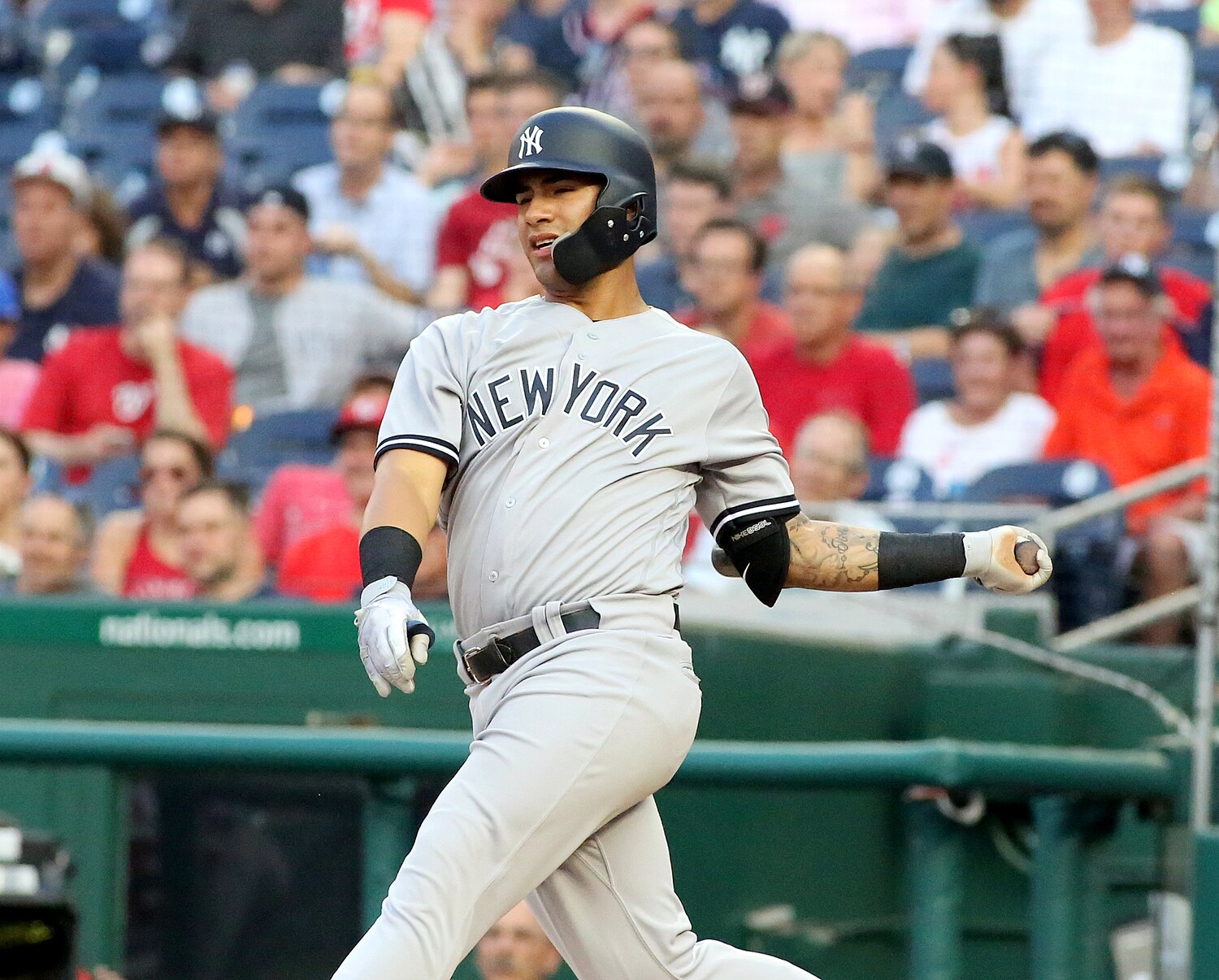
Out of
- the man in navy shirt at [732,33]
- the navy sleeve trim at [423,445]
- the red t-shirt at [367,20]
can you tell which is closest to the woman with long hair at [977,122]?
the man in navy shirt at [732,33]

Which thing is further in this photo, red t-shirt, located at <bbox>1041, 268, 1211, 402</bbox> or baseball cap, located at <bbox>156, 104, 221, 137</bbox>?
baseball cap, located at <bbox>156, 104, 221, 137</bbox>

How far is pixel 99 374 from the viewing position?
7.23 metres

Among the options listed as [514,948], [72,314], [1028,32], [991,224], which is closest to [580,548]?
[514,948]

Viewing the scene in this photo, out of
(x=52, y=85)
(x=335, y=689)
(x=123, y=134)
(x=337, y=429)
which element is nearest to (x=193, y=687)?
(x=335, y=689)

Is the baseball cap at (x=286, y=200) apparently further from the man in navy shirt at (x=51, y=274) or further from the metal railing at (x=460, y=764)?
the metal railing at (x=460, y=764)

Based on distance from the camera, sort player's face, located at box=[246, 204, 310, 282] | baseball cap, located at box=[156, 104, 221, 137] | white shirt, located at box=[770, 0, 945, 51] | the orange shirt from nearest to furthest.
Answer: the orange shirt < player's face, located at box=[246, 204, 310, 282] < baseball cap, located at box=[156, 104, 221, 137] < white shirt, located at box=[770, 0, 945, 51]

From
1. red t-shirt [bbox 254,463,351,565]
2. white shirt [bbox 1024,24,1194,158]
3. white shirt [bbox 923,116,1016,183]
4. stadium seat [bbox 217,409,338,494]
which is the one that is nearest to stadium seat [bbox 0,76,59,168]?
stadium seat [bbox 217,409,338,494]

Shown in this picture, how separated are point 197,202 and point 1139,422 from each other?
13.9 feet

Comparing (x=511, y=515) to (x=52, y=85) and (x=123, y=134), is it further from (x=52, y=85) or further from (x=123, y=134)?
(x=52, y=85)

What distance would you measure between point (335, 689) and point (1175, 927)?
7.65ft

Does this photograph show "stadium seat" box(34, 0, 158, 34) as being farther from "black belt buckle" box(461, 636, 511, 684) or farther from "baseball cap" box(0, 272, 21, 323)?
"black belt buckle" box(461, 636, 511, 684)

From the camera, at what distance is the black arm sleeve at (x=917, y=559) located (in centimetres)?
292

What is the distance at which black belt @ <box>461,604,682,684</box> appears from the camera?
8.90 ft

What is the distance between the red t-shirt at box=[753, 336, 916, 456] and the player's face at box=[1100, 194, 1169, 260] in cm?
95
